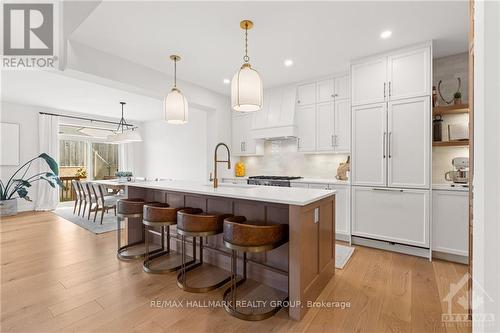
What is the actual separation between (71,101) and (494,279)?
23.3 ft

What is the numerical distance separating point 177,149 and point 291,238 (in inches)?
229

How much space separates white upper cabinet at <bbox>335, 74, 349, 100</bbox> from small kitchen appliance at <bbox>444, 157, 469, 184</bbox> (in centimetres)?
173

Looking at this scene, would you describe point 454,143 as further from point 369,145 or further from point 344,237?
point 344,237

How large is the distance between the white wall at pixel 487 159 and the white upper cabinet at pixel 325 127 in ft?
9.77

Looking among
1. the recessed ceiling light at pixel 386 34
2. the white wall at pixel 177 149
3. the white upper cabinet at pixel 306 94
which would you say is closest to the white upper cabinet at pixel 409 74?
the recessed ceiling light at pixel 386 34

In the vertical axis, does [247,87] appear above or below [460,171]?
above

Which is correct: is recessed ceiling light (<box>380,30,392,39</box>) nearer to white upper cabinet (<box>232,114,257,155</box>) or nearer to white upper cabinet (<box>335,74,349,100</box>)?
white upper cabinet (<box>335,74,349,100</box>)

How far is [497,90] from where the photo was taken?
87cm

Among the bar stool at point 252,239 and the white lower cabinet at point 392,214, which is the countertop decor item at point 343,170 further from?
the bar stool at point 252,239

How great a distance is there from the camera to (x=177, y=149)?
6.98m

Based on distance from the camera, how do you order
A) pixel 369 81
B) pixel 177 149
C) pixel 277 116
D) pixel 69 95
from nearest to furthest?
pixel 369 81 < pixel 277 116 < pixel 69 95 < pixel 177 149

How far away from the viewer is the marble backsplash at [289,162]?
14.3 ft

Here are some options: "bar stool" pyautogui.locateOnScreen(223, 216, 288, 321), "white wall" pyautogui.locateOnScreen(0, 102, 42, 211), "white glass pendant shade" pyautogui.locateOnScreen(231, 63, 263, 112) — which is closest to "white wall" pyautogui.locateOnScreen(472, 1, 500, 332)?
"bar stool" pyautogui.locateOnScreen(223, 216, 288, 321)

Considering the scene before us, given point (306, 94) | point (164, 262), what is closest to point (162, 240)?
point (164, 262)
